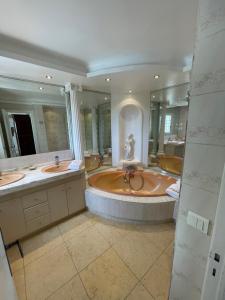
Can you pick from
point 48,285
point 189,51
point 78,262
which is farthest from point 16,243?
point 189,51

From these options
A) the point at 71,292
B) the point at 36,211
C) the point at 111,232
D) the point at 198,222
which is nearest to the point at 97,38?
the point at 198,222

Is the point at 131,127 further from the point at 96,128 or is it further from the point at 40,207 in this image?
the point at 40,207

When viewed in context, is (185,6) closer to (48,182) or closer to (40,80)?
(40,80)

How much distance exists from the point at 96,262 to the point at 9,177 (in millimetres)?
1682

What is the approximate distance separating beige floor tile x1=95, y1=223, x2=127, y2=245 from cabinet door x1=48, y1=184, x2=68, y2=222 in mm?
622

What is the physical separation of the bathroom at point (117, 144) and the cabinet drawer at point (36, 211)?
2 centimetres

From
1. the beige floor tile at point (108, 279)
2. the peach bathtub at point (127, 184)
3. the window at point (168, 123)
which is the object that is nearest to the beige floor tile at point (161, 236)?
the beige floor tile at point (108, 279)

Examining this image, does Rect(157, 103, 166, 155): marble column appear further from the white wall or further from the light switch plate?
the light switch plate

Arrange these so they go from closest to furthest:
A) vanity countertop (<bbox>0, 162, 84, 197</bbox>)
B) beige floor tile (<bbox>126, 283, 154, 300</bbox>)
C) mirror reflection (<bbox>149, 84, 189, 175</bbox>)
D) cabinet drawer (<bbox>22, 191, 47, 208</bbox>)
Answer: beige floor tile (<bbox>126, 283, 154, 300</bbox>), vanity countertop (<bbox>0, 162, 84, 197</bbox>), cabinet drawer (<bbox>22, 191, 47, 208</bbox>), mirror reflection (<bbox>149, 84, 189, 175</bbox>)

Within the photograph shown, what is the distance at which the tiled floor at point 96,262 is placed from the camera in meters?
1.36

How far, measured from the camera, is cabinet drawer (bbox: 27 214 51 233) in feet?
6.47

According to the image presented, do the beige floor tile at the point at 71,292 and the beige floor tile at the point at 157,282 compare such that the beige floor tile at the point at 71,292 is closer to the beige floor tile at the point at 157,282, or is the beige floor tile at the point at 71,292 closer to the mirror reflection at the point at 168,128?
the beige floor tile at the point at 157,282

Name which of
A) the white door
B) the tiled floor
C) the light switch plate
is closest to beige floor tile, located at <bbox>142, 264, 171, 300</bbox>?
the tiled floor

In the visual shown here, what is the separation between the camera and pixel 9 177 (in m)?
2.01
